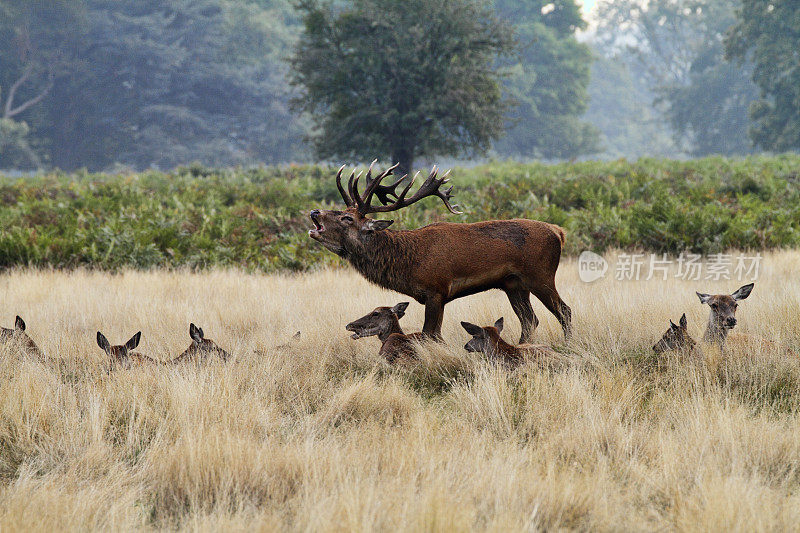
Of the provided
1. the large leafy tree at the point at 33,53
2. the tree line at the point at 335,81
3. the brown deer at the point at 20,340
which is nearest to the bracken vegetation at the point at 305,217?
the brown deer at the point at 20,340

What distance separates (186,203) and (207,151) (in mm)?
32624

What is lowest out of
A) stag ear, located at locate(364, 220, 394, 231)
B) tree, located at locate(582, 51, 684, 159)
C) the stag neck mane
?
the stag neck mane

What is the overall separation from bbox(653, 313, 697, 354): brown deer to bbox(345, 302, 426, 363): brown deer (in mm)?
1858

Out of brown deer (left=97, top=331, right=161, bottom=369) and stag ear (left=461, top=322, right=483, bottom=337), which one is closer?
stag ear (left=461, top=322, right=483, bottom=337)

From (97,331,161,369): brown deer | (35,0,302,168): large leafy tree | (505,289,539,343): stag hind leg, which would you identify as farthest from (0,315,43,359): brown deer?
(35,0,302,168): large leafy tree

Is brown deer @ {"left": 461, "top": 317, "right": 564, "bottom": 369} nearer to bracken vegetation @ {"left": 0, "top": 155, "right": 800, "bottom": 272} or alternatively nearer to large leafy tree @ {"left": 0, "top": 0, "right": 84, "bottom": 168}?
bracken vegetation @ {"left": 0, "top": 155, "right": 800, "bottom": 272}

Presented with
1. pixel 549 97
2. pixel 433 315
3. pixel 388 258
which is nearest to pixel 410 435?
pixel 433 315

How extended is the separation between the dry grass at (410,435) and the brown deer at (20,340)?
0.43 feet

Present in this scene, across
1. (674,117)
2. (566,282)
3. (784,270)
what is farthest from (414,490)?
(674,117)

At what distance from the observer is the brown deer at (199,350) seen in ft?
18.6

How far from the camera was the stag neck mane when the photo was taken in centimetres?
560

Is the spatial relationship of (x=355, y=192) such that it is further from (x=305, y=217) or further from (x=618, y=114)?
(x=618, y=114)

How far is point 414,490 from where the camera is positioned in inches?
135

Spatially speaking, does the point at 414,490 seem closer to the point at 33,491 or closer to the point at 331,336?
the point at 33,491
